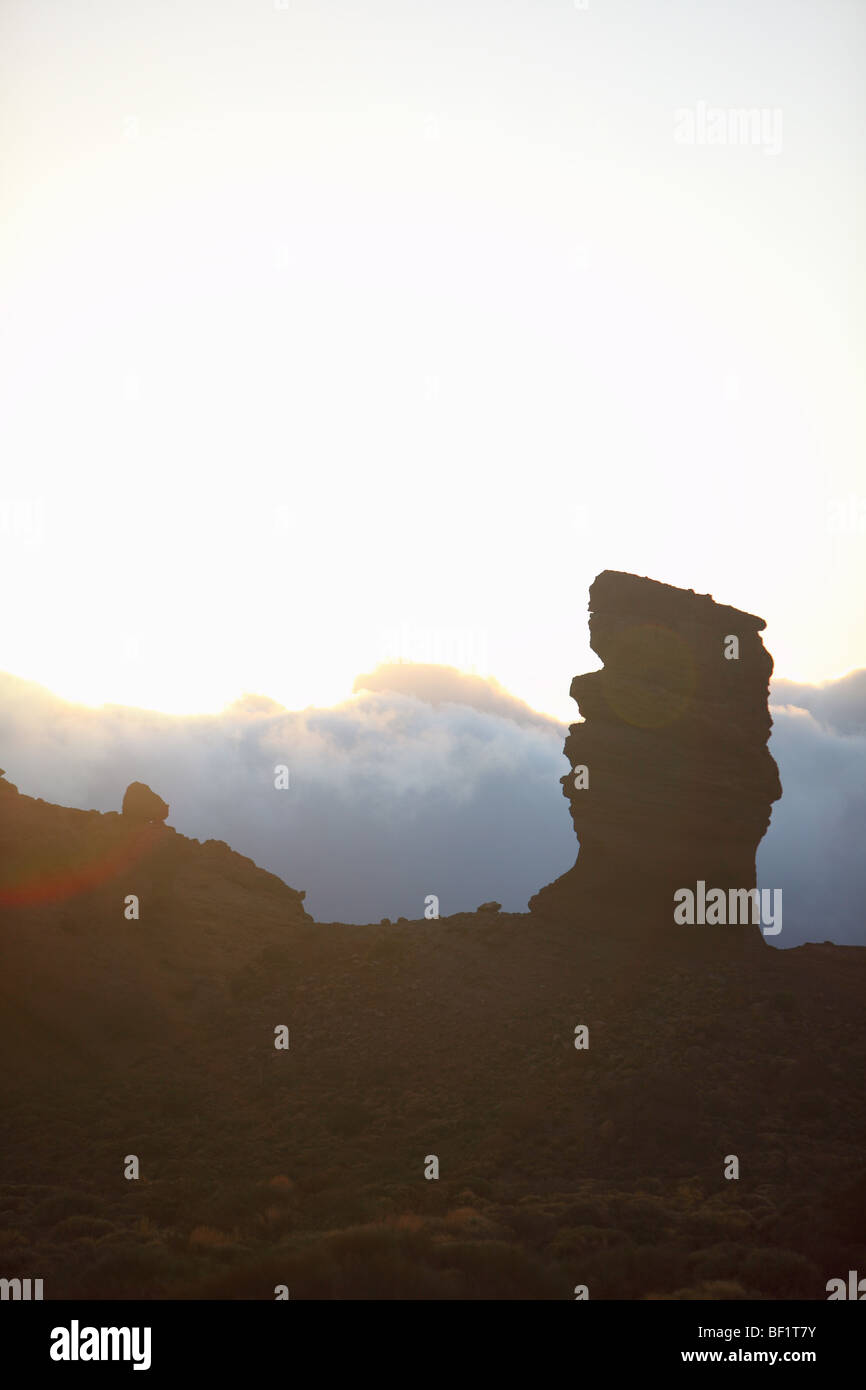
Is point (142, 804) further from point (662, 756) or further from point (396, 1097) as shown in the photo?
point (662, 756)

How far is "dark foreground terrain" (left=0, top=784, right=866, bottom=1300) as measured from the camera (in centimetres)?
2333

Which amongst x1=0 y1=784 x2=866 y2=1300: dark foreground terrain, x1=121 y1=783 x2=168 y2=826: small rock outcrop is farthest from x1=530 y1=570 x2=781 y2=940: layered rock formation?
x1=121 y1=783 x2=168 y2=826: small rock outcrop

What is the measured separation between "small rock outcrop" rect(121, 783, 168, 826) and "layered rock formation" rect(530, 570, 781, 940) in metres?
19.3

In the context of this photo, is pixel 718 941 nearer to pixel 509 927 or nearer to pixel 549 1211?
pixel 509 927

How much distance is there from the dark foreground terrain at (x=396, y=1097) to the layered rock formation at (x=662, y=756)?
2.90 meters

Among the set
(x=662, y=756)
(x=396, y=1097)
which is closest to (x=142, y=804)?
(x=396, y=1097)

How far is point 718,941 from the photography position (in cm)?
4709

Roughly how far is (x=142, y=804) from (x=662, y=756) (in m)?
25.5

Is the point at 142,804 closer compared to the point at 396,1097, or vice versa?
the point at 396,1097

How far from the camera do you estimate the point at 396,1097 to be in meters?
36.7

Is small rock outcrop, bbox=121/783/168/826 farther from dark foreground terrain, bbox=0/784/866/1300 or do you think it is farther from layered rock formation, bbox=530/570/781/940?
layered rock formation, bbox=530/570/781/940
